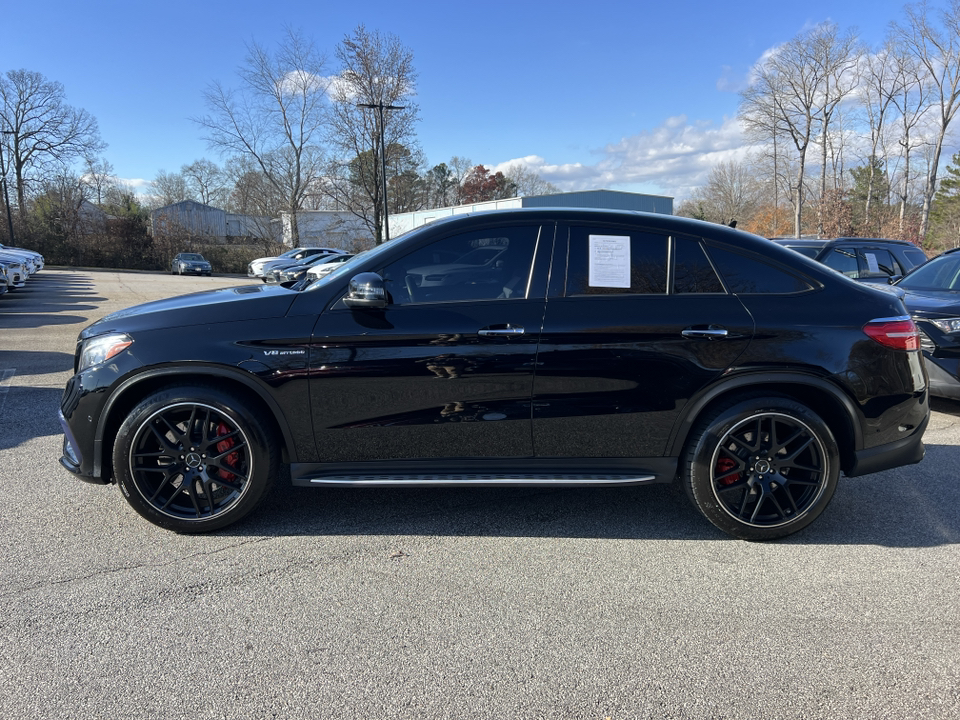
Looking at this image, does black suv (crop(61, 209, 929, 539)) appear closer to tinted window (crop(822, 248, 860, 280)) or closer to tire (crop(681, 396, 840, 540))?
tire (crop(681, 396, 840, 540))

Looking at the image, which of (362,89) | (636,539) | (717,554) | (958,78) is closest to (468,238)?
(636,539)

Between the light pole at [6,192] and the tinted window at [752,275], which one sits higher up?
the light pole at [6,192]

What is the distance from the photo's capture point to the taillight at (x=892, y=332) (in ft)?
11.5

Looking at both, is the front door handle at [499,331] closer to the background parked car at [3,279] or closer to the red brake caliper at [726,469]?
the red brake caliper at [726,469]

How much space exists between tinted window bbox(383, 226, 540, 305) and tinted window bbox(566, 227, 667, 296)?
0.26 meters

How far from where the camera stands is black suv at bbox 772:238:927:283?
10.3 metres

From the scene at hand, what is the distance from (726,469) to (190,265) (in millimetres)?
41263

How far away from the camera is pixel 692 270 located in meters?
3.57

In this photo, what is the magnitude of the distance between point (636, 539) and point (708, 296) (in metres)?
1.43

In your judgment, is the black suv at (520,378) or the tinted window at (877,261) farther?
the tinted window at (877,261)

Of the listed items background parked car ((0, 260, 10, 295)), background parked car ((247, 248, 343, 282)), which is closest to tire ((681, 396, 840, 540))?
background parked car ((0, 260, 10, 295))

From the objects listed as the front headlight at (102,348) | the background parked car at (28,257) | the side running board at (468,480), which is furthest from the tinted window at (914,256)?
the background parked car at (28,257)

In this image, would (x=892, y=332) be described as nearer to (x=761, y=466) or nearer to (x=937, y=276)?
(x=761, y=466)

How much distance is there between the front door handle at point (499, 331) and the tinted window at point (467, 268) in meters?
0.19
